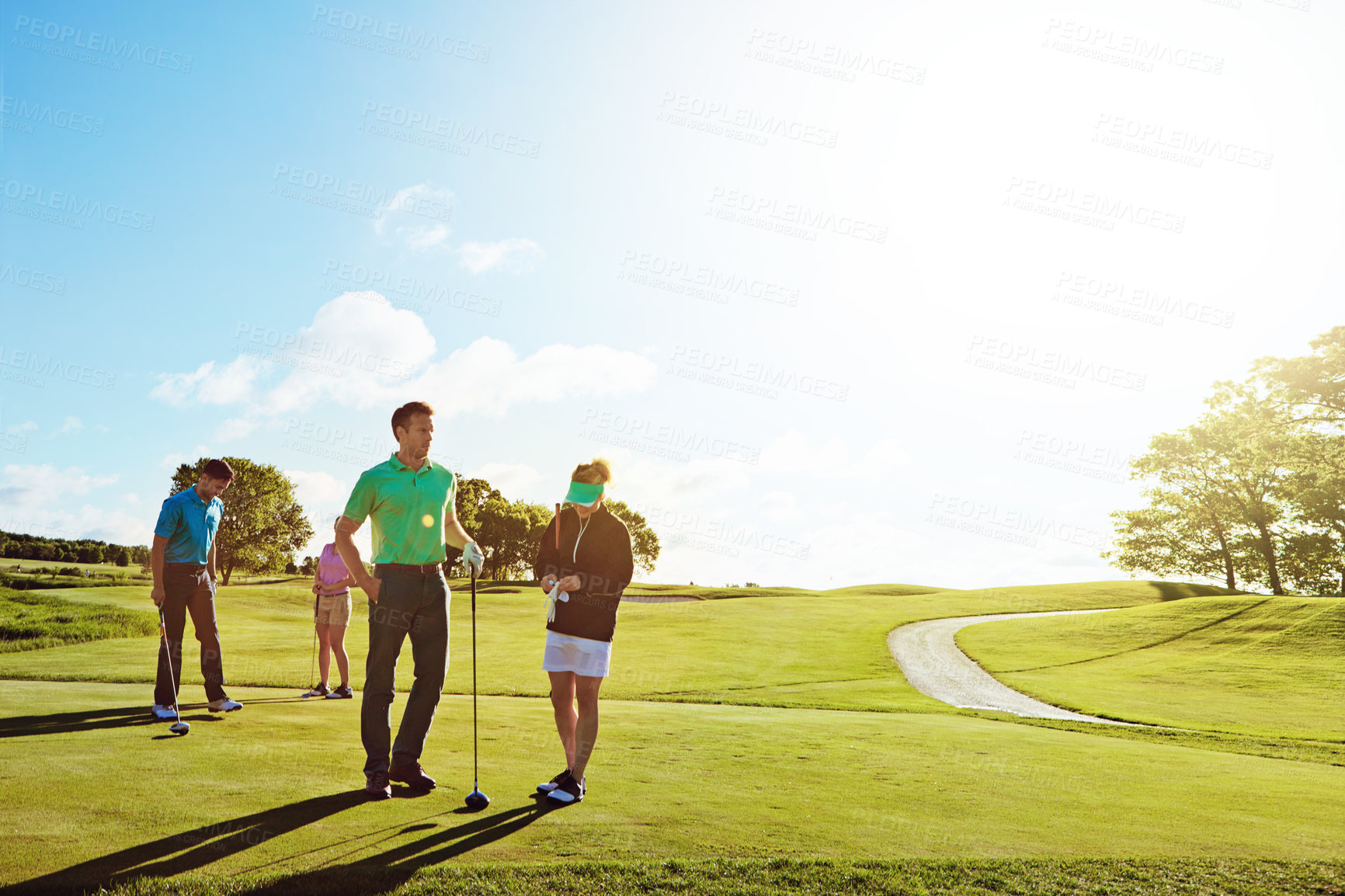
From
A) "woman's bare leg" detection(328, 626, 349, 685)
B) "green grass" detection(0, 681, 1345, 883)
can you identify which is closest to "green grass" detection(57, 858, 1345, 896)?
"green grass" detection(0, 681, 1345, 883)

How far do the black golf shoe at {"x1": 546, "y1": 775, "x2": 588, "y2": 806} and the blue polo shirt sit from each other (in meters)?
5.38

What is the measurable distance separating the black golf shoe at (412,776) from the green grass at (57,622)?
68.4 ft

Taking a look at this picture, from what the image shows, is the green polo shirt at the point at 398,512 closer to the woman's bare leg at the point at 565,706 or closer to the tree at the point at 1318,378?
the woman's bare leg at the point at 565,706

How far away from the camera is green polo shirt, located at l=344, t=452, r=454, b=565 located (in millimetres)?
5848

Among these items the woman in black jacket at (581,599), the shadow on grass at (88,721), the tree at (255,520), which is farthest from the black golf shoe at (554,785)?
the tree at (255,520)

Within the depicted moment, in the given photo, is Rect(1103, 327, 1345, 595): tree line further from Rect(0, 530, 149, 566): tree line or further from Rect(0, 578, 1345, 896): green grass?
Rect(0, 530, 149, 566): tree line

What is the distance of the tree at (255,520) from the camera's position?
179 ft

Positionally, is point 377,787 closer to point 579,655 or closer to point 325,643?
point 579,655

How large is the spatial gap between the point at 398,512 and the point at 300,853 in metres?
2.36

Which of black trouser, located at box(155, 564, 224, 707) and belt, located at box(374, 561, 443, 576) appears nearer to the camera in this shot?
belt, located at box(374, 561, 443, 576)

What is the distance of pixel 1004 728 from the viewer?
510 inches

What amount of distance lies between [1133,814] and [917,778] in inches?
67.6

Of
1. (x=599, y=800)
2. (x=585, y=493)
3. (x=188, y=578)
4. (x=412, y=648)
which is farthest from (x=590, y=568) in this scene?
(x=188, y=578)

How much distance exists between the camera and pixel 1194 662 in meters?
29.4
